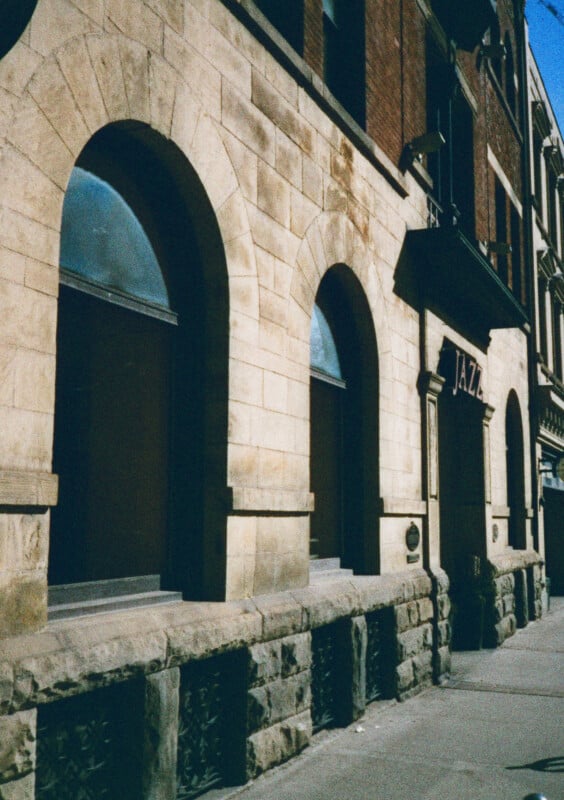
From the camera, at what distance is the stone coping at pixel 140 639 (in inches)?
168

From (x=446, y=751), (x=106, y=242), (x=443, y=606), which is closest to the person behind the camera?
(x=106, y=242)

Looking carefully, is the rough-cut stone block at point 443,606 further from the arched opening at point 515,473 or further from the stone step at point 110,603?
the arched opening at point 515,473

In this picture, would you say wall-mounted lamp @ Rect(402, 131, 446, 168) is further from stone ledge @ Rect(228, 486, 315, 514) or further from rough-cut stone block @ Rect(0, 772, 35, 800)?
rough-cut stone block @ Rect(0, 772, 35, 800)

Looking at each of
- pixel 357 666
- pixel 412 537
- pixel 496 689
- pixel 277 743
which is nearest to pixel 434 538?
pixel 412 537

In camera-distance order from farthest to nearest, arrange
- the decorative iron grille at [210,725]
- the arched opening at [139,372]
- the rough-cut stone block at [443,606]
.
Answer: the rough-cut stone block at [443,606] → the decorative iron grille at [210,725] → the arched opening at [139,372]

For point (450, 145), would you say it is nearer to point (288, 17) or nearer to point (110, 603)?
point (288, 17)

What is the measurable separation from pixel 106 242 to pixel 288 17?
13.4 ft

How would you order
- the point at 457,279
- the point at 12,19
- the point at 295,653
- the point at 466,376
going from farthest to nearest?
the point at 466,376, the point at 457,279, the point at 295,653, the point at 12,19

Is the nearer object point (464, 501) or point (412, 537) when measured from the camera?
point (412, 537)

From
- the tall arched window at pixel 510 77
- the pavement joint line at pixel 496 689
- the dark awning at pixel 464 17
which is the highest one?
the tall arched window at pixel 510 77

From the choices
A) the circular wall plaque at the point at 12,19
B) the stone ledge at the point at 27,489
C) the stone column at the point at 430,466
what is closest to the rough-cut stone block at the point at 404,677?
the stone column at the point at 430,466

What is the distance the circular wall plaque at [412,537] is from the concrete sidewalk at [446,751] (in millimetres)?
1674

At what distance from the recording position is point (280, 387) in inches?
290

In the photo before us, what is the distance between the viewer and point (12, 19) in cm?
436
